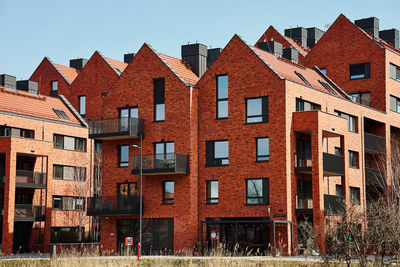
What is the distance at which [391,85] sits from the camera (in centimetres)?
4728

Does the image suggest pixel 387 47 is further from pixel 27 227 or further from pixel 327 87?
pixel 27 227

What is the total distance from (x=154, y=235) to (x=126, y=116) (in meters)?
7.60

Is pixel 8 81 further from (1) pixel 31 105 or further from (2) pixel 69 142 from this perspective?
(2) pixel 69 142

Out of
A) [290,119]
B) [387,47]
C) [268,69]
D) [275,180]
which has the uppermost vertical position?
[387,47]

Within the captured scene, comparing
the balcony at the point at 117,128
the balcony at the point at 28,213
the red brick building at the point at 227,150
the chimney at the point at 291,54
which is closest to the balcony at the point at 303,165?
the red brick building at the point at 227,150

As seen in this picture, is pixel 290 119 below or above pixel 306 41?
below

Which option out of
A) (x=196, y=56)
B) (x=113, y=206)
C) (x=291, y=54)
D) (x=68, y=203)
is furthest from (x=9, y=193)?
(x=291, y=54)

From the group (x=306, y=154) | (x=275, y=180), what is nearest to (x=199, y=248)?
(x=275, y=180)

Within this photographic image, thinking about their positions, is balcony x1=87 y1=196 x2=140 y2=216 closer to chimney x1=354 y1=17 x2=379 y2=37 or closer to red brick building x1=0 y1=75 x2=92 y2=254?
red brick building x1=0 y1=75 x2=92 y2=254

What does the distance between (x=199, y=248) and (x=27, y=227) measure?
53.2ft

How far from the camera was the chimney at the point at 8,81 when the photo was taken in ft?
172

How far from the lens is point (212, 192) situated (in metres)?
39.8

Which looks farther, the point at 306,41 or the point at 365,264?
the point at 306,41

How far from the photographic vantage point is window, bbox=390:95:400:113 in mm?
47781
